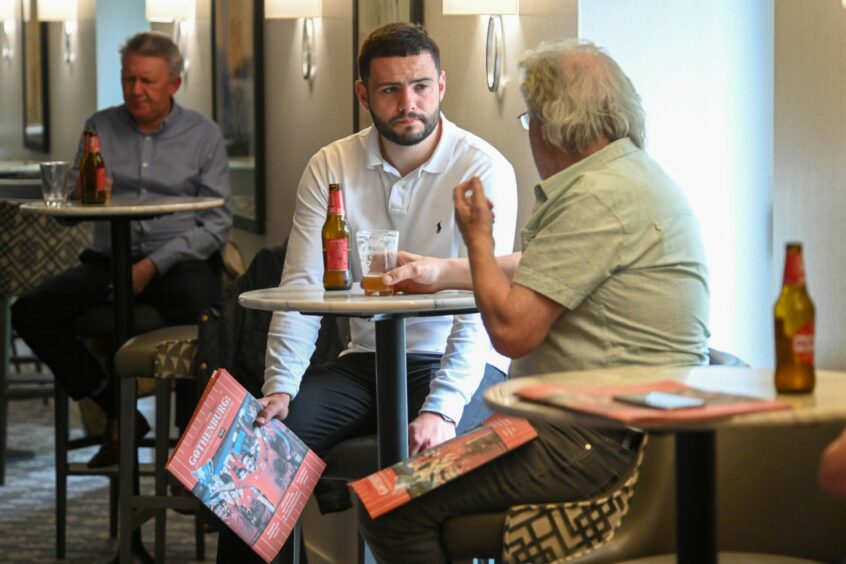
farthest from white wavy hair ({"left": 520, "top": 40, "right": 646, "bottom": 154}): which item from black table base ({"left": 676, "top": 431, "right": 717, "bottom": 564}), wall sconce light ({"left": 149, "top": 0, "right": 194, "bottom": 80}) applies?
wall sconce light ({"left": 149, "top": 0, "right": 194, "bottom": 80})

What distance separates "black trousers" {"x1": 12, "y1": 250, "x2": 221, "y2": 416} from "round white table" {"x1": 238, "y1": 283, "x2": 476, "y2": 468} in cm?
213

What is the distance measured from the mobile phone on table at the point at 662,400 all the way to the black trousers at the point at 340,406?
4.89ft

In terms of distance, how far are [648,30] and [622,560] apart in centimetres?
172

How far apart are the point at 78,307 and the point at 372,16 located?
1544 millimetres

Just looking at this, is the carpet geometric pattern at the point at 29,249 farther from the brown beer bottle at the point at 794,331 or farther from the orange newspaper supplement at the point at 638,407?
the brown beer bottle at the point at 794,331

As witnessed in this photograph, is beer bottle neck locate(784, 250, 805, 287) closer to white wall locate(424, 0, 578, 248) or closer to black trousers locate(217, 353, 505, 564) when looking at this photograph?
black trousers locate(217, 353, 505, 564)

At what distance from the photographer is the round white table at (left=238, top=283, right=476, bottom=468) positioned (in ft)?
9.15

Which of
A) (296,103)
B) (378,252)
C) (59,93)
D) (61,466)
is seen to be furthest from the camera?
(59,93)

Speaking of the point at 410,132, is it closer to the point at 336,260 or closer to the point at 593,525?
the point at 336,260

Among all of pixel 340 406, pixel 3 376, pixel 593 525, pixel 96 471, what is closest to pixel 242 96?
pixel 3 376

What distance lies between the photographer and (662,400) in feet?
5.94

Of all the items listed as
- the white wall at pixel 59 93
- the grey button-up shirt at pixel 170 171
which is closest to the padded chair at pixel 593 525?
the grey button-up shirt at pixel 170 171

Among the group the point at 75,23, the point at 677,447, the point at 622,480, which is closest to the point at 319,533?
the point at 622,480

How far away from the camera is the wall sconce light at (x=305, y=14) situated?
6491mm
